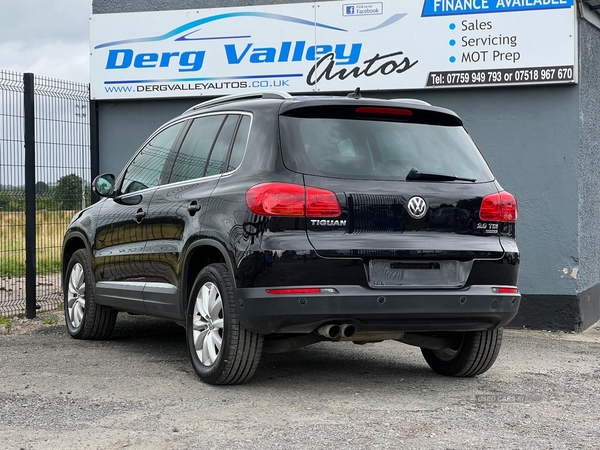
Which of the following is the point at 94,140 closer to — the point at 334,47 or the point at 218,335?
the point at 334,47

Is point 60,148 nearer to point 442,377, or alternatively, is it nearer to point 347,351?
point 347,351

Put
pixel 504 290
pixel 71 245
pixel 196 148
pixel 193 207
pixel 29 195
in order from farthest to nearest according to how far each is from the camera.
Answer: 1. pixel 29 195
2. pixel 71 245
3. pixel 196 148
4. pixel 193 207
5. pixel 504 290

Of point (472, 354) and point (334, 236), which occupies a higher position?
point (334, 236)

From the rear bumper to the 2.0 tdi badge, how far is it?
0.47 metres

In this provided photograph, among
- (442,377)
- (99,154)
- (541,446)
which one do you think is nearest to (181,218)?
(442,377)

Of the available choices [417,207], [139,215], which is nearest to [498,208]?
[417,207]

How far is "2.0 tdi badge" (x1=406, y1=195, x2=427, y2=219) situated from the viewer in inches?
231

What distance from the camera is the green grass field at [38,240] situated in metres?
9.98

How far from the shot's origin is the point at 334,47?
10531 millimetres

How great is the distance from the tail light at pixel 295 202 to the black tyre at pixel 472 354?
5.22 feet

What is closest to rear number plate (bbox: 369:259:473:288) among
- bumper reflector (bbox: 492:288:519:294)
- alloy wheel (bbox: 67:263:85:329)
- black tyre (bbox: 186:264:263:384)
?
bumper reflector (bbox: 492:288:519:294)

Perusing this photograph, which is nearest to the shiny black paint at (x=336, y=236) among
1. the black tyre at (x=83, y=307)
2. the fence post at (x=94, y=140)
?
the black tyre at (x=83, y=307)

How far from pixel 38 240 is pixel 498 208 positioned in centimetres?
587

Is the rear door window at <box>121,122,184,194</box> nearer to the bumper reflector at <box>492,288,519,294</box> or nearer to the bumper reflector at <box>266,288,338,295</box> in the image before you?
the bumper reflector at <box>266,288,338,295</box>
